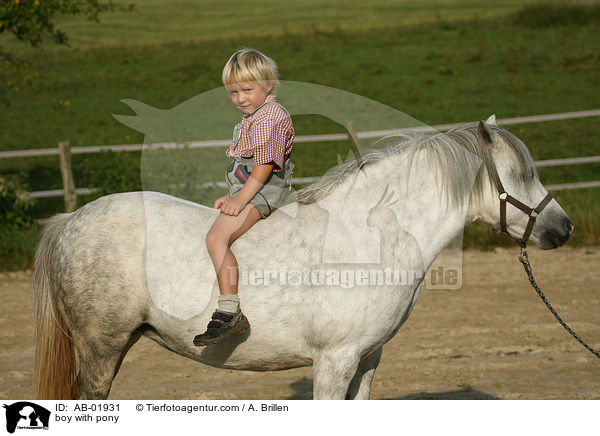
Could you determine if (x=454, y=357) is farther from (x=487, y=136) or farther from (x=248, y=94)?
(x=248, y=94)

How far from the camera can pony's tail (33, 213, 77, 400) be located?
360 centimetres

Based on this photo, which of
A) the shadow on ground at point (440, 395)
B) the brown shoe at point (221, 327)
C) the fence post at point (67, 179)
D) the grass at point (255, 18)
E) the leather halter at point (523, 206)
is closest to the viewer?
the brown shoe at point (221, 327)

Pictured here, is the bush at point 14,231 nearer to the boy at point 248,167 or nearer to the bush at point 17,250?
the bush at point 17,250

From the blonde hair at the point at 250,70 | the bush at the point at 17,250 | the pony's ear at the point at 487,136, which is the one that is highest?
the blonde hair at the point at 250,70

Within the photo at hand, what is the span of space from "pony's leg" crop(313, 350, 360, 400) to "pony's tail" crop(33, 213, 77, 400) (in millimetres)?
1326

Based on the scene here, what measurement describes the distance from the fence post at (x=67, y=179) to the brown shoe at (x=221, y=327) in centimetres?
763

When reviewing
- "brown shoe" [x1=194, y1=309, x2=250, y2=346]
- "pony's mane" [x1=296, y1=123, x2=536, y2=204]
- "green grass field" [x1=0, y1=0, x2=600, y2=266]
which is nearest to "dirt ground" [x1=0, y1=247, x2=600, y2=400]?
"brown shoe" [x1=194, y1=309, x2=250, y2=346]

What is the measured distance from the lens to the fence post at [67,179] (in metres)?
10.4

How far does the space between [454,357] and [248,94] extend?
11.8 feet

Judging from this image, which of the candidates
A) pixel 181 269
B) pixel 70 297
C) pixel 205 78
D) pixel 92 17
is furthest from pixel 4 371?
pixel 205 78
